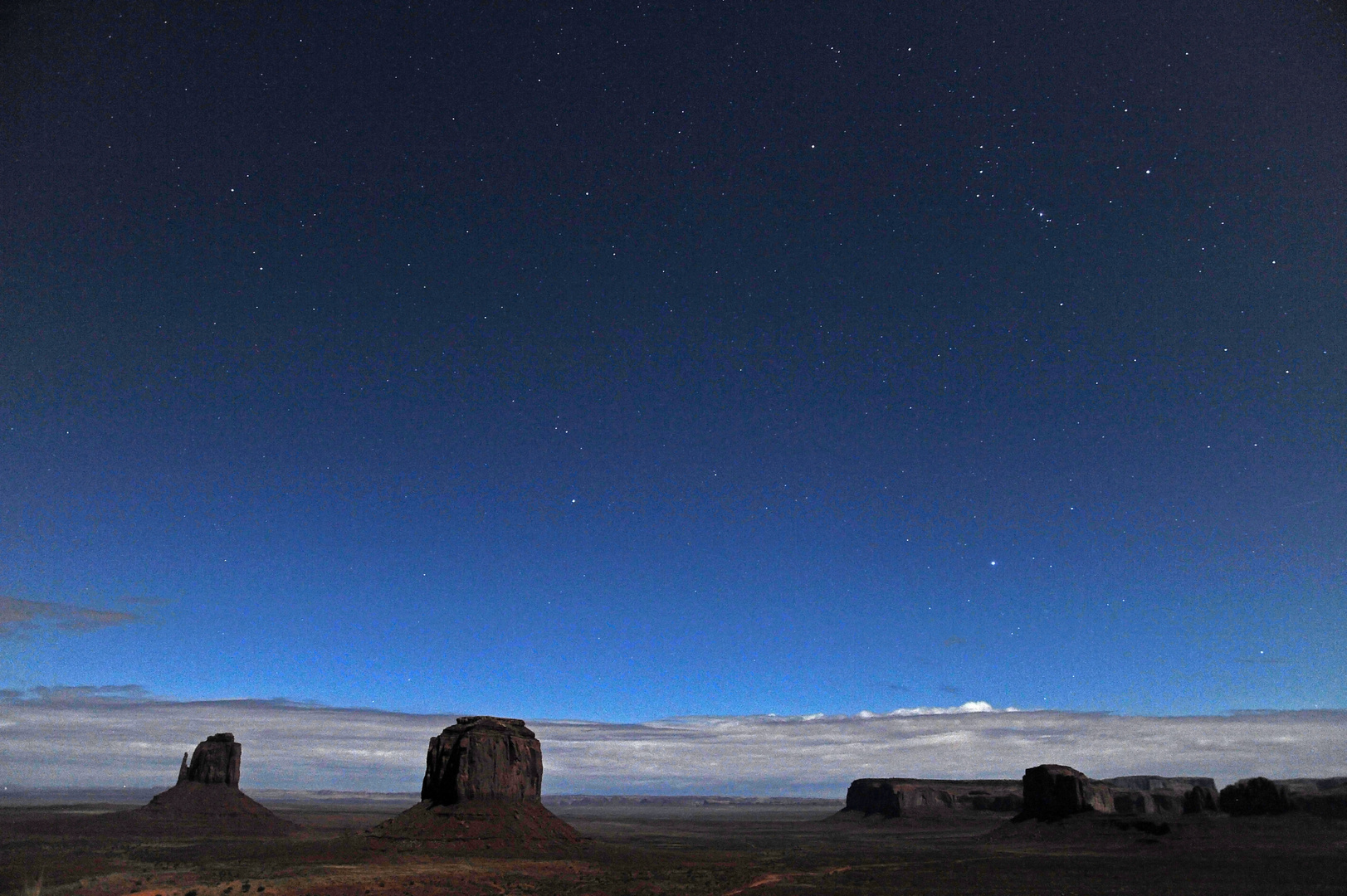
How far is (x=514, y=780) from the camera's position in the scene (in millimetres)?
85438

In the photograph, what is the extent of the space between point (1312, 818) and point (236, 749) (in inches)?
5745

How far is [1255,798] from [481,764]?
316 ft

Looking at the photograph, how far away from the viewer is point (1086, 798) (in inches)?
4405

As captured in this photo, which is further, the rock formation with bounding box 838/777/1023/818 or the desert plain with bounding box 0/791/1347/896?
the rock formation with bounding box 838/777/1023/818

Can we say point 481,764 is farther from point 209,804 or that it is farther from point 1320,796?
point 1320,796

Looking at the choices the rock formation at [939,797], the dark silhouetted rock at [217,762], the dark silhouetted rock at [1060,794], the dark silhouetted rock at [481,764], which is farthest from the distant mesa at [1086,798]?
the dark silhouetted rock at [217,762]

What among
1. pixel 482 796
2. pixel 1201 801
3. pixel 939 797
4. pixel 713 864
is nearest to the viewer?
pixel 713 864

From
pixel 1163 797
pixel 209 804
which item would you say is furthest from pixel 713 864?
pixel 1163 797

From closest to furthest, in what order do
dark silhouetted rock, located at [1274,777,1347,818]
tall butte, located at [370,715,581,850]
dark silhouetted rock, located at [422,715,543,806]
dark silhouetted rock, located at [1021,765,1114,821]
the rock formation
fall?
tall butte, located at [370,715,581,850]
dark silhouetted rock, located at [422,715,543,806]
dark silhouetted rock, located at [1274,777,1347,818]
dark silhouetted rock, located at [1021,765,1114,821]
the rock formation

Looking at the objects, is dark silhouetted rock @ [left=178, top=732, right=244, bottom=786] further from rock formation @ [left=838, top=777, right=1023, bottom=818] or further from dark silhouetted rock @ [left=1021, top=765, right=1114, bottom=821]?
rock formation @ [left=838, top=777, right=1023, bottom=818]

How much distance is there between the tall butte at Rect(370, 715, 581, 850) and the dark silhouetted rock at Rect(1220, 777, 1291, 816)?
84.2 meters

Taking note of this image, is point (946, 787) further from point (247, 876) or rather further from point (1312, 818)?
point (247, 876)

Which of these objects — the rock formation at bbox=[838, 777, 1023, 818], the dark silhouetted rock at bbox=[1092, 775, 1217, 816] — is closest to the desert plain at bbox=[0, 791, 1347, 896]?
the dark silhouetted rock at bbox=[1092, 775, 1217, 816]

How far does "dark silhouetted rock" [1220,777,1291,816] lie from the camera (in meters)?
96.1
